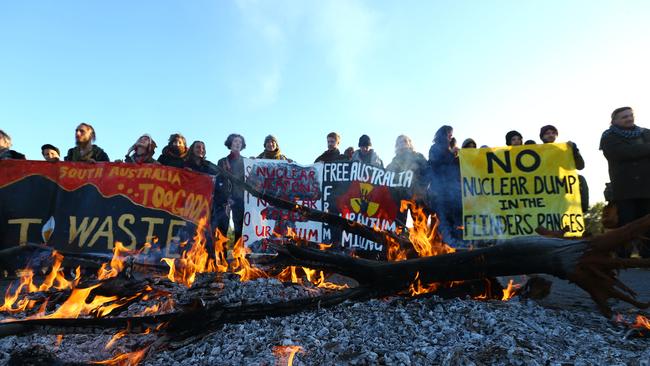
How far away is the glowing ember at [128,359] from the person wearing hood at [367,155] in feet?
21.1

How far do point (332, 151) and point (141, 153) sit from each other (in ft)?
12.7

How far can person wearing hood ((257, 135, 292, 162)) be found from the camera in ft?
29.0

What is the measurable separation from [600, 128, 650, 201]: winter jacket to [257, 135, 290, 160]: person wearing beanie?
588 cm

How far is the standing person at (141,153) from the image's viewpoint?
7.45m

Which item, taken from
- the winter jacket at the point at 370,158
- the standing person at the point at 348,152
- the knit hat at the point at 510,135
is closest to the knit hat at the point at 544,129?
the knit hat at the point at 510,135

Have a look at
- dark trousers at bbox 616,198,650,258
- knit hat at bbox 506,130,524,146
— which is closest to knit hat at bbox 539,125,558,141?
knit hat at bbox 506,130,524,146

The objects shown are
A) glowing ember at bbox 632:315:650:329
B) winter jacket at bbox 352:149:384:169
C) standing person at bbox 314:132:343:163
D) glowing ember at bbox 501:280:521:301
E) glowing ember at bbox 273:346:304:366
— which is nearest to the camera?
glowing ember at bbox 273:346:304:366

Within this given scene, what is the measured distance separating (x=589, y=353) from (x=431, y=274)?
1.15m

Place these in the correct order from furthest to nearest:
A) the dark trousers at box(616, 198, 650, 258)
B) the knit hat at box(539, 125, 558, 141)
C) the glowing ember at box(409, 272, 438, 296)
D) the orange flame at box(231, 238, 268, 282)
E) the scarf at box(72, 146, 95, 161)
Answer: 1. the knit hat at box(539, 125, 558, 141)
2. the scarf at box(72, 146, 95, 161)
3. the dark trousers at box(616, 198, 650, 258)
4. the orange flame at box(231, 238, 268, 282)
5. the glowing ember at box(409, 272, 438, 296)

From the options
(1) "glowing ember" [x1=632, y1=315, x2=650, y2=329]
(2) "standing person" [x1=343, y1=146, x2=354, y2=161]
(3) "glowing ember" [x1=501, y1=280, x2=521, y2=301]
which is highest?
(2) "standing person" [x1=343, y1=146, x2=354, y2=161]

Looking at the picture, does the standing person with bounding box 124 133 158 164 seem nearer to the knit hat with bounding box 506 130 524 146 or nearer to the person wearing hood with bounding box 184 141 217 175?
the person wearing hood with bounding box 184 141 217 175

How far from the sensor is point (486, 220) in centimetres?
780

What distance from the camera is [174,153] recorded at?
25.1 feet

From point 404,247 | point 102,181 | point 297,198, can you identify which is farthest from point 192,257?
point 297,198
